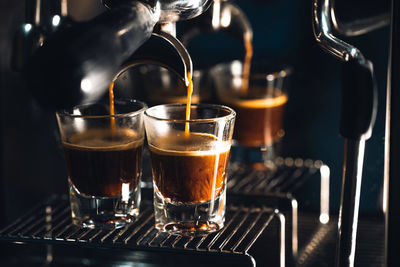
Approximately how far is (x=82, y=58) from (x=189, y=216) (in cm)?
27

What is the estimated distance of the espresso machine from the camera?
0.46m

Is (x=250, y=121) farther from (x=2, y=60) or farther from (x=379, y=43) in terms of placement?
(x=2, y=60)

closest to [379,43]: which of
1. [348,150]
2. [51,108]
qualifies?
[348,150]

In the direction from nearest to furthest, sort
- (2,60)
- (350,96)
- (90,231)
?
1. (350,96)
2. (90,231)
3. (2,60)

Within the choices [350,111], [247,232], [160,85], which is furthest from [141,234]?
[160,85]

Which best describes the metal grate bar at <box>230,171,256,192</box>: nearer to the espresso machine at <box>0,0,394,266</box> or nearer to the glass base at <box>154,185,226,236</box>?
the espresso machine at <box>0,0,394,266</box>

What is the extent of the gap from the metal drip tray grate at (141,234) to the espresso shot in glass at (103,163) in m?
0.02

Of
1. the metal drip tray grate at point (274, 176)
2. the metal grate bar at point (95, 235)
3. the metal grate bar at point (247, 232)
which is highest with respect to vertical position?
the metal grate bar at point (247, 232)

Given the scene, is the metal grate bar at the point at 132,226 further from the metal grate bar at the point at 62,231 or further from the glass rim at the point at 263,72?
the glass rim at the point at 263,72

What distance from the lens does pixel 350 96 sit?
1.82ft

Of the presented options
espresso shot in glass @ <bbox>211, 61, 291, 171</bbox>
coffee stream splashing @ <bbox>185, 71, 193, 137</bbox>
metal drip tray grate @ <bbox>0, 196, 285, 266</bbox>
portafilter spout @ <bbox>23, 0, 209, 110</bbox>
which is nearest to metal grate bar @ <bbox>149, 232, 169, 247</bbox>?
metal drip tray grate @ <bbox>0, 196, 285, 266</bbox>

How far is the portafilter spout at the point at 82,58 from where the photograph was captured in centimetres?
41

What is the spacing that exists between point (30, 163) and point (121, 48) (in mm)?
544

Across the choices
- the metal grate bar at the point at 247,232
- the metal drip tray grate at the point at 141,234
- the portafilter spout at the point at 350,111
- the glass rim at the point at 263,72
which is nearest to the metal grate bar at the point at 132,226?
the metal drip tray grate at the point at 141,234
